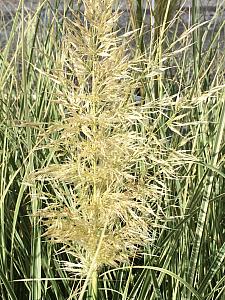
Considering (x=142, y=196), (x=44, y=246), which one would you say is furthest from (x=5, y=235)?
(x=142, y=196)

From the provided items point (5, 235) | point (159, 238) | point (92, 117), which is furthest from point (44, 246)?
point (92, 117)

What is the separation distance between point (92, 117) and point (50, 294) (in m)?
0.50

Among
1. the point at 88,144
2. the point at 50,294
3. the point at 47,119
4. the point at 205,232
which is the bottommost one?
the point at 50,294

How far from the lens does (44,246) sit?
1.12m

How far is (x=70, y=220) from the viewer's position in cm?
82

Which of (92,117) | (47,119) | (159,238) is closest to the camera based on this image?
(92,117)

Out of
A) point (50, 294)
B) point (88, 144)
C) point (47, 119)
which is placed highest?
point (88, 144)

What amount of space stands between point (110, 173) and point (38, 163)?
431mm

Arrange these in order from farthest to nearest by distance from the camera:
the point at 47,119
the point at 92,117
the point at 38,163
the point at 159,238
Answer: the point at 47,119 < the point at 38,163 < the point at 159,238 < the point at 92,117

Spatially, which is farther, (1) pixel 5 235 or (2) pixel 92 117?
(1) pixel 5 235

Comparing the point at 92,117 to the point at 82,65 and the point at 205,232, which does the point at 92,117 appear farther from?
the point at 205,232

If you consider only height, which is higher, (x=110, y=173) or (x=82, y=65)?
(x=82, y=65)

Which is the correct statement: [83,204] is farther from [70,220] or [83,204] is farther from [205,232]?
[205,232]

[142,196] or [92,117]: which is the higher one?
[92,117]
